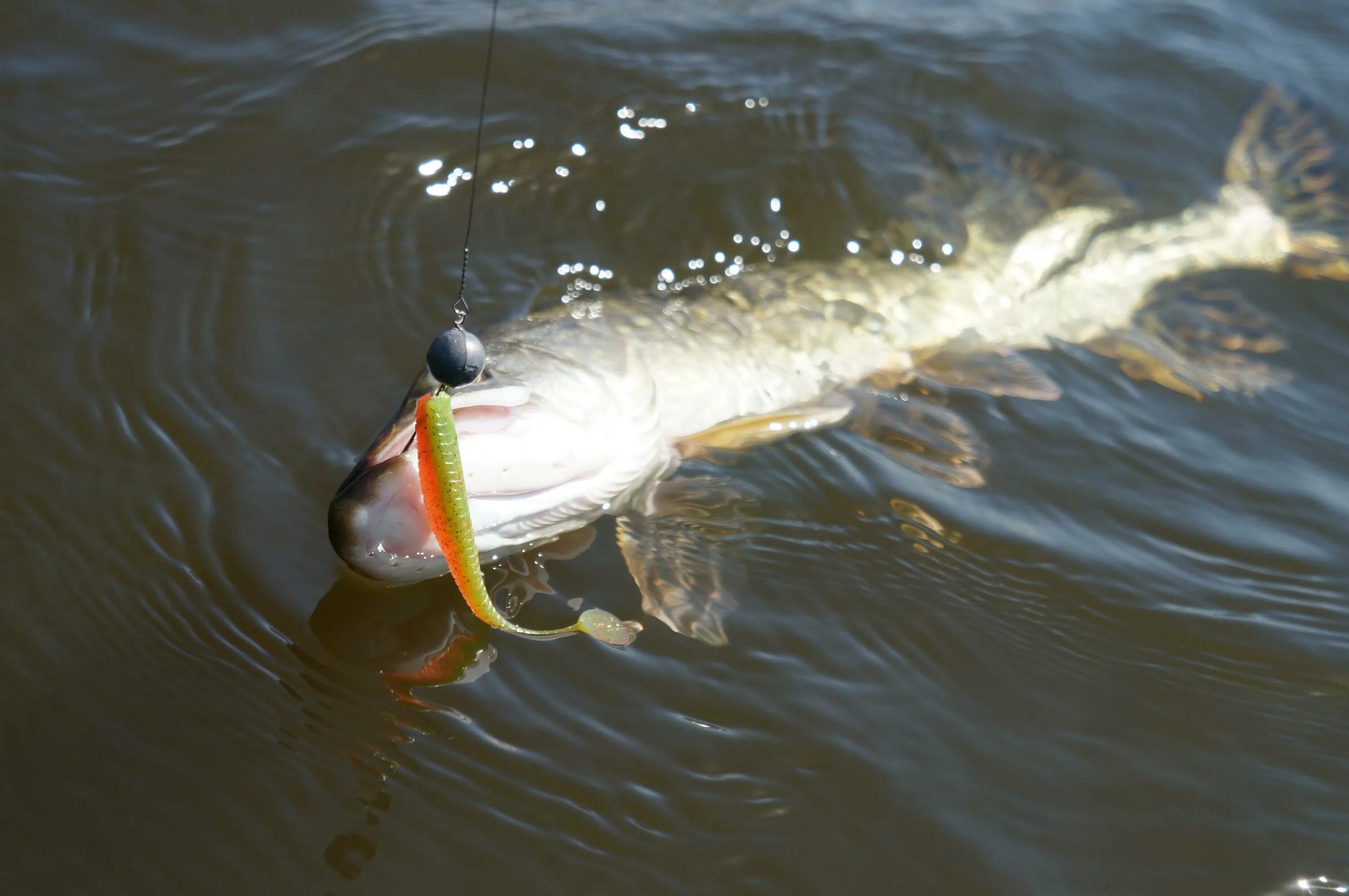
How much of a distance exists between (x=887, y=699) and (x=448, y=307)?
2.05 meters

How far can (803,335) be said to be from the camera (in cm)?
390

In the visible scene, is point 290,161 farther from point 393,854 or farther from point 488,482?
point 393,854

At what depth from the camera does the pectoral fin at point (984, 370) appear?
3.94 m

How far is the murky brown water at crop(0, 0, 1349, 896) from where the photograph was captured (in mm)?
2303

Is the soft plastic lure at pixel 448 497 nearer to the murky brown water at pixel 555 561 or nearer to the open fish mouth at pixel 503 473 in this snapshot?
the open fish mouth at pixel 503 473

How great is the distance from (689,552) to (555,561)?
36 cm

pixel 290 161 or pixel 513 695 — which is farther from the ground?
pixel 290 161

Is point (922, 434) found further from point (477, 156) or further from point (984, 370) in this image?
point (477, 156)

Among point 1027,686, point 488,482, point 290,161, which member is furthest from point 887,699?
point 290,161

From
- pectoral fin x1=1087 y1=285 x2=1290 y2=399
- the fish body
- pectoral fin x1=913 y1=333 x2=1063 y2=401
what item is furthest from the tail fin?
pectoral fin x1=913 y1=333 x2=1063 y2=401

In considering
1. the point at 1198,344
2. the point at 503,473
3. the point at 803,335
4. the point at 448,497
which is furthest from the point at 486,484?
the point at 1198,344

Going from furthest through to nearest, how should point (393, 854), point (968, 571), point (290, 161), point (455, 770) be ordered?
point (290, 161) → point (968, 571) → point (455, 770) → point (393, 854)

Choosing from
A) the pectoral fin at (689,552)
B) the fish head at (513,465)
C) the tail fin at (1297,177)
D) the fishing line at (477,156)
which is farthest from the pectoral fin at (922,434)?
the tail fin at (1297,177)

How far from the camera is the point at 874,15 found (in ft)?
18.9
